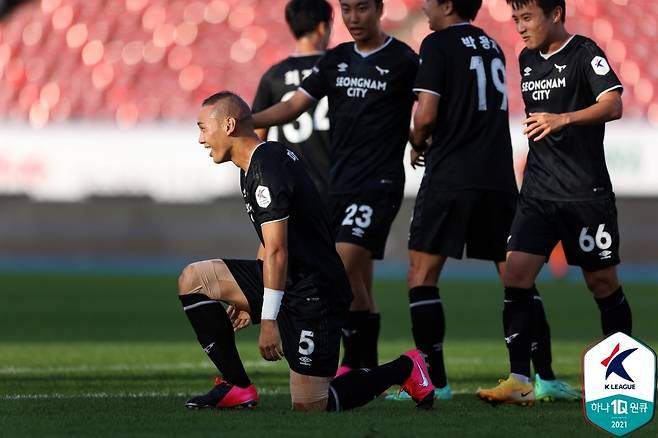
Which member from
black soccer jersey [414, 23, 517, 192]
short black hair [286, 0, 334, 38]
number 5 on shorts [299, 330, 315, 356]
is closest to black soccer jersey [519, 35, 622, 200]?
black soccer jersey [414, 23, 517, 192]

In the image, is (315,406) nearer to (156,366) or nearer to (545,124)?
(545,124)

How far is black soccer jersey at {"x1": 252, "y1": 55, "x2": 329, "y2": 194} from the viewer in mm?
8320

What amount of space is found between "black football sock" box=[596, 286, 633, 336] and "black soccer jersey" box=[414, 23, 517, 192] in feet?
2.72

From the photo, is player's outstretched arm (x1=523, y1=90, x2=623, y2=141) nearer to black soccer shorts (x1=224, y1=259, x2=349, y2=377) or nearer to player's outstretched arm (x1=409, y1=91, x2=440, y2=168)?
player's outstretched arm (x1=409, y1=91, x2=440, y2=168)

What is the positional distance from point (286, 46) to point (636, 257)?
1052 cm

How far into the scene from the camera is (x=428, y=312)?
22.4 ft

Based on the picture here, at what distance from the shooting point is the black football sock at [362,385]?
5.83m

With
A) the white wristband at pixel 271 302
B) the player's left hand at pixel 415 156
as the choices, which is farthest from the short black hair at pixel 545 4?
the white wristband at pixel 271 302

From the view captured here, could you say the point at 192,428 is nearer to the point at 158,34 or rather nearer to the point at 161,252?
the point at 161,252

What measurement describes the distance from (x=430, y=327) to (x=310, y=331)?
113 cm

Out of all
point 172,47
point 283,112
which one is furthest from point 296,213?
point 172,47

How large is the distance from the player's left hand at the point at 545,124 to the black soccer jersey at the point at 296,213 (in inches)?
42.3

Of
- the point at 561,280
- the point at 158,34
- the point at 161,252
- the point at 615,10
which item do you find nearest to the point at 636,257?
the point at 561,280

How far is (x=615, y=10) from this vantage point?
27406mm
